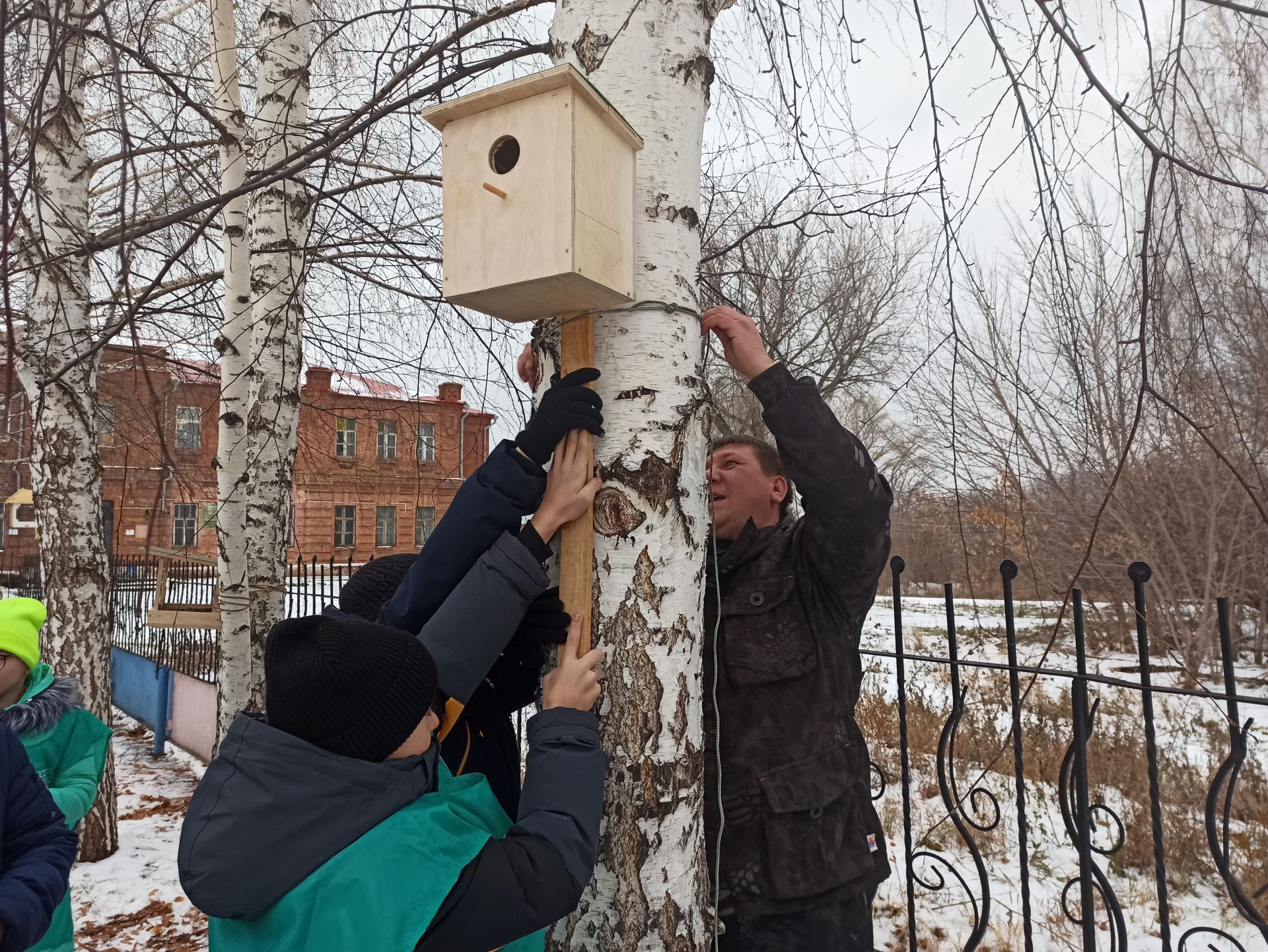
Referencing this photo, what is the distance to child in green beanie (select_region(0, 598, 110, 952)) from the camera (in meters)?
2.46

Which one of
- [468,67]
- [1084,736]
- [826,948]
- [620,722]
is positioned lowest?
[826,948]

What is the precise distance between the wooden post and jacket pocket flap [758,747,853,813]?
21.0 inches

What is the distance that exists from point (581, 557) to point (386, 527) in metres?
23.4

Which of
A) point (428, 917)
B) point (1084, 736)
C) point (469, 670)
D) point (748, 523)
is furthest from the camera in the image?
point (1084, 736)

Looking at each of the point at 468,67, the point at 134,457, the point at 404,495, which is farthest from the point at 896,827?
the point at 404,495

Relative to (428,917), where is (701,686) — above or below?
above

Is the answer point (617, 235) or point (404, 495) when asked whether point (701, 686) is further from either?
point (404, 495)

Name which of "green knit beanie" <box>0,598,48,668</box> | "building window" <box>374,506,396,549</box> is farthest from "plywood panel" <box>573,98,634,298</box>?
"building window" <box>374,506,396,549</box>

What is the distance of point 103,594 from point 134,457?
579 inches

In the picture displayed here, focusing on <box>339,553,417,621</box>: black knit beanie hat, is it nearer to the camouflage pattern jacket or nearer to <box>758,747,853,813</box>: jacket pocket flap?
the camouflage pattern jacket

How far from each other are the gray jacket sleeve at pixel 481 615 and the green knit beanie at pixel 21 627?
79.5 inches

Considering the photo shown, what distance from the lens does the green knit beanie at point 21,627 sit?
245 centimetres

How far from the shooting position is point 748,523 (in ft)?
5.94

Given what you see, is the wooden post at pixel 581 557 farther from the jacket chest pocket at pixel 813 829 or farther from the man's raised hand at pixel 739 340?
the jacket chest pocket at pixel 813 829
